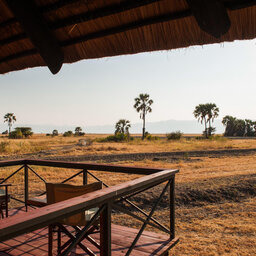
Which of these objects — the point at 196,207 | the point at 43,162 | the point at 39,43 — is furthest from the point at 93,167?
the point at 196,207

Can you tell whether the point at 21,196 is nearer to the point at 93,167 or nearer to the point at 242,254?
the point at 93,167

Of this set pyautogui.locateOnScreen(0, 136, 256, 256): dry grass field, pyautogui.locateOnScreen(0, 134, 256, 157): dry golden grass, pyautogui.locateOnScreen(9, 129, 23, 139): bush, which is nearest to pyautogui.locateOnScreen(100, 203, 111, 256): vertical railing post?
pyautogui.locateOnScreen(0, 136, 256, 256): dry grass field

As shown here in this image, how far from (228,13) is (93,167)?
251 cm

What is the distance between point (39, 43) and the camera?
312cm

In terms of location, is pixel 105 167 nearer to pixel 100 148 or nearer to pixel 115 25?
pixel 115 25

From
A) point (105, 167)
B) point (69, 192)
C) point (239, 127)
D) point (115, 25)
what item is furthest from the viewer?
point (239, 127)

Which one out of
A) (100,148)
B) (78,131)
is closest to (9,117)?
(78,131)

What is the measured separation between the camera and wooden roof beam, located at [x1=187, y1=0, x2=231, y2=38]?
7.24 ft

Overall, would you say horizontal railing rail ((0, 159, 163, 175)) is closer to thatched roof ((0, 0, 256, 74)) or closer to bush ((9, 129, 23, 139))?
thatched roof ((0, 0, 256, 74))

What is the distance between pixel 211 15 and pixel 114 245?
275 cm

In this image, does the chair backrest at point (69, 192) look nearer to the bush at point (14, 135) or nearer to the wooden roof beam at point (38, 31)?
the wooden roof beam at point (38, 31)

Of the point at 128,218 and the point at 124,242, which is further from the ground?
the point at 124,242

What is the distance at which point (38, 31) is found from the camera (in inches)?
120

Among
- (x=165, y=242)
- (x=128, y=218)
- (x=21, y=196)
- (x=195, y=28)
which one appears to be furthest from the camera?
(x=21, y=196)
